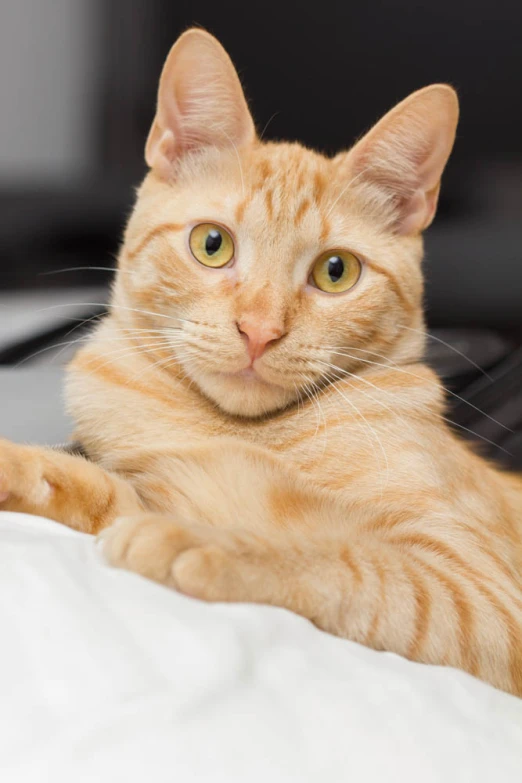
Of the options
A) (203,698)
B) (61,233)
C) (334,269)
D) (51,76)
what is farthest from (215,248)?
(51,76)

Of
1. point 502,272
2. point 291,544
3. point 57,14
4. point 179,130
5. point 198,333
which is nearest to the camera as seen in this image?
point 291,544

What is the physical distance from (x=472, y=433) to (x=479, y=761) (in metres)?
1.26

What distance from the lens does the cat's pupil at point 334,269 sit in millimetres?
1304

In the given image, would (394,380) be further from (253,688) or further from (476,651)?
(253,688)

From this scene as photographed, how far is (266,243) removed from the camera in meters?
1.26

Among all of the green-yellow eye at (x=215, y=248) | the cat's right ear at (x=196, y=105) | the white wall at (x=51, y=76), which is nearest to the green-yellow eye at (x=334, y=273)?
the green-yellow eye at (x=215, y=248)

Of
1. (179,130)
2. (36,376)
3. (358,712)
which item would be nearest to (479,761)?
(358,712)

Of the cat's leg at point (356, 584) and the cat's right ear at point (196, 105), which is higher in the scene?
the cat's right ear at point (196, 105)

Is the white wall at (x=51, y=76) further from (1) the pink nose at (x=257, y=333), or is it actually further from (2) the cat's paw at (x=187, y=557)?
(2) the cat's paw at (x=187, y=557)

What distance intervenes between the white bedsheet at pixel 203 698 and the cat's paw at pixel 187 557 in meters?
0.02

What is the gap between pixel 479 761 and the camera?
746 mm

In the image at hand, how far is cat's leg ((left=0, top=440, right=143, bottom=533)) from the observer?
1075 millimetres

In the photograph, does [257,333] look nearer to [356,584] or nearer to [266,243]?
[266,243]

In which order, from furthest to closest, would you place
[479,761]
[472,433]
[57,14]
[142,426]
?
[57,14], [472,433], [142,426], [479,761]
